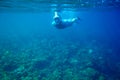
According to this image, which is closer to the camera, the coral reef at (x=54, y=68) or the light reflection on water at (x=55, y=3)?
the coral reef at (x=54, y=68)

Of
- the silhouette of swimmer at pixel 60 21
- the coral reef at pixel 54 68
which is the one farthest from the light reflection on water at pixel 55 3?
the silhouette of swimmer at pixel 60 21

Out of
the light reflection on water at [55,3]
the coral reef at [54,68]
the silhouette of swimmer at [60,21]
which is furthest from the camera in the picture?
the light reflection on water at [55,3]

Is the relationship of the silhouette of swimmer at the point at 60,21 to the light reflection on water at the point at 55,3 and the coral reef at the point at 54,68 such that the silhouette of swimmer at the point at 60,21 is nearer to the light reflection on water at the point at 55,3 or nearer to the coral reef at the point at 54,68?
the coral reef at the point at 54,68

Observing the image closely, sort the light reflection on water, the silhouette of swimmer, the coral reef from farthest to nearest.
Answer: the light reflection on water → the coral reef → the silhouette of swimmer

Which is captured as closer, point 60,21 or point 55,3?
point 60,21

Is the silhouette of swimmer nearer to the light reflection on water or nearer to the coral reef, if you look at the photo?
the coral reef

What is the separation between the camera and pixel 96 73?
13680 mm

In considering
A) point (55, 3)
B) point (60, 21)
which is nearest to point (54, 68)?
point (60, 21)

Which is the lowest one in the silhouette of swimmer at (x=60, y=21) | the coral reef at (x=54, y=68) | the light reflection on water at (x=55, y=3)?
the coral reef at (x=54, y=68)

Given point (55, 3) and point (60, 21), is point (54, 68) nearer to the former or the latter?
point (60, 21)

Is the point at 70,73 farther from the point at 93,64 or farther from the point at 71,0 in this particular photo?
the point at 71,0

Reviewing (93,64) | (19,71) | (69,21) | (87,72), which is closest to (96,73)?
(87,72)

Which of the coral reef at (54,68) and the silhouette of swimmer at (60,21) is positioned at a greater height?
the silhouette of swimmer at (60,21)

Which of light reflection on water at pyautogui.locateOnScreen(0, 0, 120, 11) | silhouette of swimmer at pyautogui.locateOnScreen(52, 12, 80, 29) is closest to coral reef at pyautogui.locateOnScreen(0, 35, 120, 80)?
silhouette of swimmer at pyautogui.locateOnScreen(52, 12, 80, 29)
